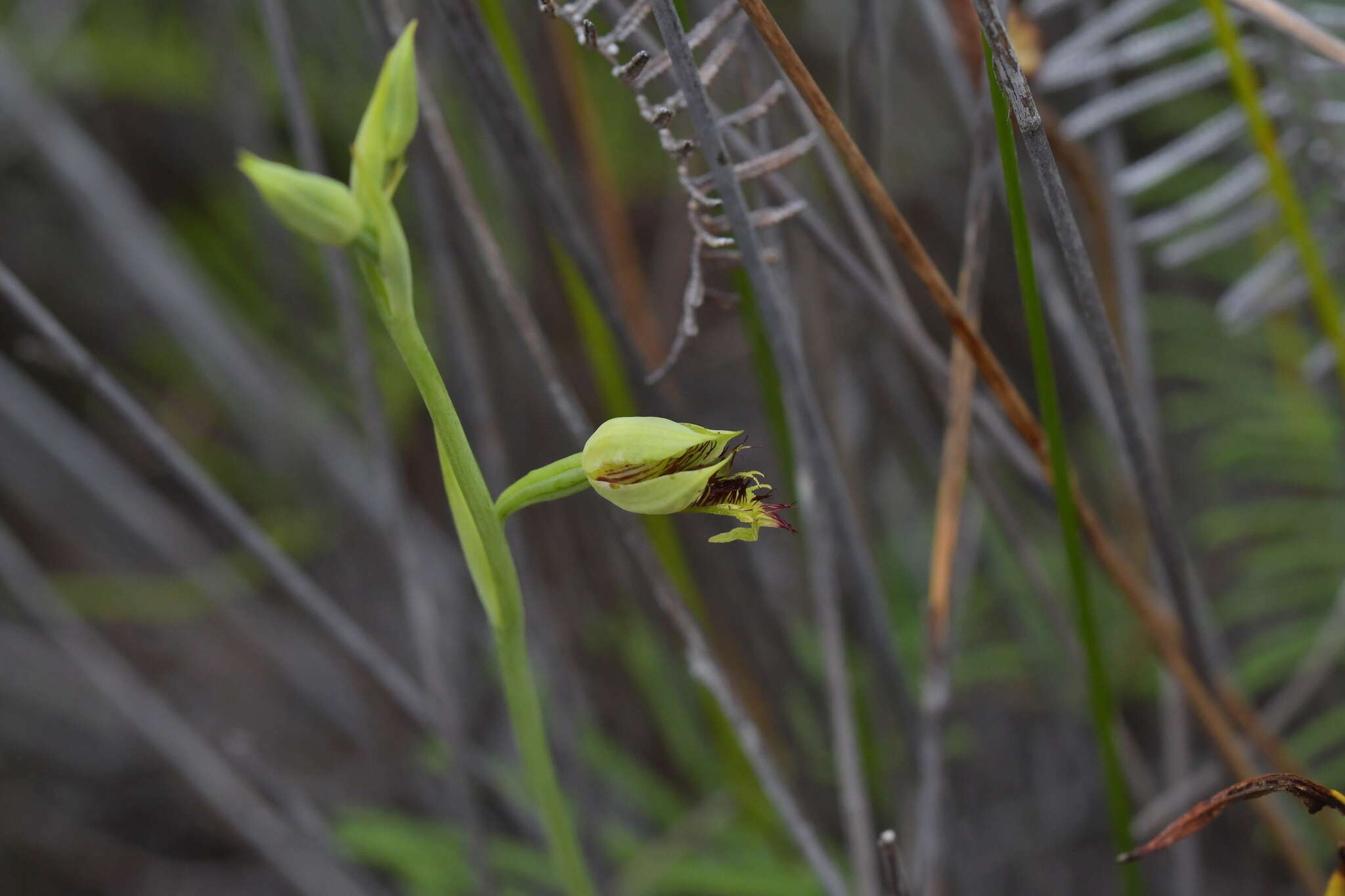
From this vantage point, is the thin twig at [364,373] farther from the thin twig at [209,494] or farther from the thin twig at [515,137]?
the thin twig at [515,137]

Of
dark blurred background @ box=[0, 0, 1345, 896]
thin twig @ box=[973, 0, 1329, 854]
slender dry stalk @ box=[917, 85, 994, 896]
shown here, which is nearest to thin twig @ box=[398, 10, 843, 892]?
dark blurred background @ box=[0, 0, 1345, 896]

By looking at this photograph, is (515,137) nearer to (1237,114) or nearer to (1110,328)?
(1110,328)

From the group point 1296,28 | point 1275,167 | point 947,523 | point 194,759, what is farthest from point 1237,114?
point 194,759

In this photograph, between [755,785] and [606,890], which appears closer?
[606,890]

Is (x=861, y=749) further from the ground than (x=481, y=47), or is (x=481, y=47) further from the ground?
(x=481, y=47)

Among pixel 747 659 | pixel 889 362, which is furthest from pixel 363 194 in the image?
pixel 747 659

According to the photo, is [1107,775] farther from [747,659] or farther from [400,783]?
[400,783]

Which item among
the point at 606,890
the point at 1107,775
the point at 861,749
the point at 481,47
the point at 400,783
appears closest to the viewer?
the point at 481,47

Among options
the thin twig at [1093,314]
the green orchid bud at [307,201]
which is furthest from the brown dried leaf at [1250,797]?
the green orchid bud at [307,201]
